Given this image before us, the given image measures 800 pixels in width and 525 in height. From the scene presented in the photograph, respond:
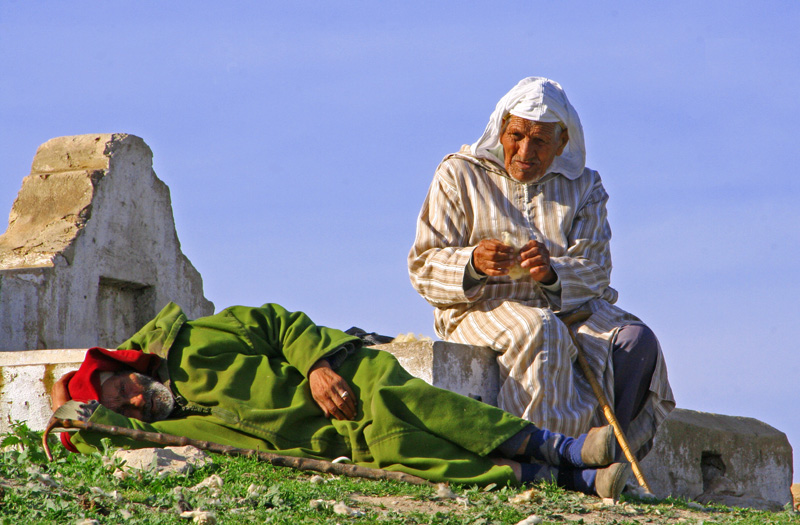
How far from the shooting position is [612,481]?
3.93m

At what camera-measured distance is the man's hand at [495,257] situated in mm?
5051

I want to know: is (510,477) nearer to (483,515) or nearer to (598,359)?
(483,515)

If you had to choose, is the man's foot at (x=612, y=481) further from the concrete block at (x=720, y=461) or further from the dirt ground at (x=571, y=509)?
the concrete block at (x=720, y=461)

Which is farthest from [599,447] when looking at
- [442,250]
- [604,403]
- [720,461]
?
[720,461]

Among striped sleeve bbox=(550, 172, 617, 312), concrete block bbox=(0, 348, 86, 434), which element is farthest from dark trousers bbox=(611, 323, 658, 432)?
concrete block bbox=(0, 348, 86, 434)

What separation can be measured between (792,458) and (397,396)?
4.77 meters

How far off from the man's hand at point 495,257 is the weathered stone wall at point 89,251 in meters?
3.18

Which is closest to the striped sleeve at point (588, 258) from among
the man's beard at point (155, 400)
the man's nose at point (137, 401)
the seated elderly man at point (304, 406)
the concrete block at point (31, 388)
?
the seated elderly man at point (304, 406)

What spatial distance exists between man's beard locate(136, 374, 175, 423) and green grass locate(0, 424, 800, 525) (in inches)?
16.9

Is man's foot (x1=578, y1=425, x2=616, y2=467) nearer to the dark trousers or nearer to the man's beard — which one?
the dark trousers

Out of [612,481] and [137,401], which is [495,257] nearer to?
[612,481]

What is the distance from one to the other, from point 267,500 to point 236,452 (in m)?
0.81

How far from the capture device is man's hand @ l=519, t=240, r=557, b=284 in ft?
16.5

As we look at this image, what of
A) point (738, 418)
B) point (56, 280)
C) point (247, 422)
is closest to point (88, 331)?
point (56, 280)
